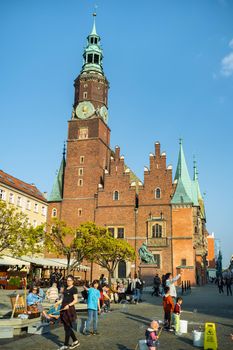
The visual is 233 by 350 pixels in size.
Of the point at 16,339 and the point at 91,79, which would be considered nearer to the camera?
the point at 16,339

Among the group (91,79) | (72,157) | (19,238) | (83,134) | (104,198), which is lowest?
(19,238)

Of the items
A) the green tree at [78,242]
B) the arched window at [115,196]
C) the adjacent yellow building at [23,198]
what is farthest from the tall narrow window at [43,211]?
the green tree at [78,242]

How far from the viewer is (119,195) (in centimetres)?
5281

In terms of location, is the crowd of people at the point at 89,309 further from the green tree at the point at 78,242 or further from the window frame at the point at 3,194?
the window frame at the point at 3,194

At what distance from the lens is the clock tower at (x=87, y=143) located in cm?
5403

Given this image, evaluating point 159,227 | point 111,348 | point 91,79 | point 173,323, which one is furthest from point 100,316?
point 91,79

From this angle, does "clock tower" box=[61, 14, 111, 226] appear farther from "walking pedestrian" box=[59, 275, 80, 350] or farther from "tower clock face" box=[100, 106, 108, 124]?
"walking pedestrian" box=[59, 275, 80, 350]

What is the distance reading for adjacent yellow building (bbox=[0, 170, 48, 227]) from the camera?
158 feet

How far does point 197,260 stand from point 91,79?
104ft

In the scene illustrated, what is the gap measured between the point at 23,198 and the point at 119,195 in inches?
525

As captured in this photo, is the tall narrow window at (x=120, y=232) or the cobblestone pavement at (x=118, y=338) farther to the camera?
the tall narrow window at (x=120, y=232)

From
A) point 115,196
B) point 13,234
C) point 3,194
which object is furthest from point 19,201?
point 13,234

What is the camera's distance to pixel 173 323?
43.9 ft

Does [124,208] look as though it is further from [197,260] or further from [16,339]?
[16,339]
